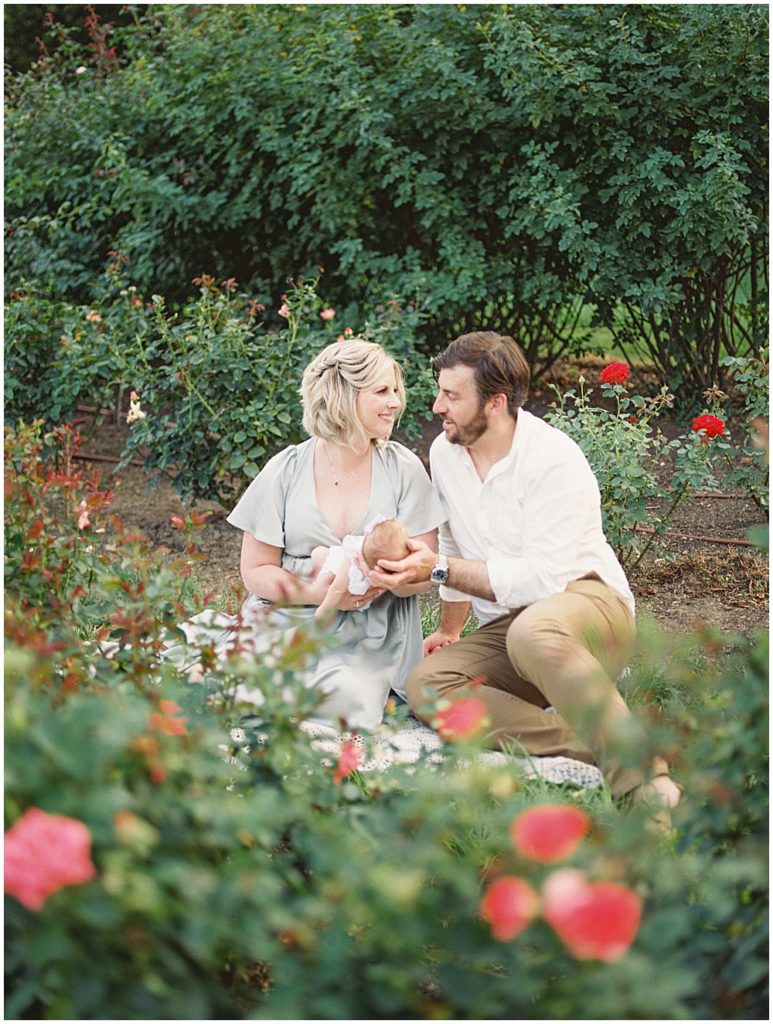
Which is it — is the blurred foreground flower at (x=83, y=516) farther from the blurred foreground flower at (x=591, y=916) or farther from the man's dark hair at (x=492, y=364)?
the blurred foreground flower at (x=591, y=916)

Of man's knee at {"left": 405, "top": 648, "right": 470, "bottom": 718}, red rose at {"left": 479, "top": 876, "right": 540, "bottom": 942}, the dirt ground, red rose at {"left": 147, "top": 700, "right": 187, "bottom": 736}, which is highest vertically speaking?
red rose at {"left": 479, "top": 876, "right": 540, "bottom": 942}

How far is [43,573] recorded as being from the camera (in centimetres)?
271

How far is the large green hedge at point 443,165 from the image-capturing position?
5.88 m

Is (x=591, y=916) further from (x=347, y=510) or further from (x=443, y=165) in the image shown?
(x=443, y=165)

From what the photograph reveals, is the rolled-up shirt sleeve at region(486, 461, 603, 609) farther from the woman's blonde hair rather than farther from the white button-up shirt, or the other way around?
the woman's blonde hair

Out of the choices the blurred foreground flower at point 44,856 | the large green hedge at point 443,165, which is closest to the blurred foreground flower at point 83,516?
the blurred foreground flower at point 44,856

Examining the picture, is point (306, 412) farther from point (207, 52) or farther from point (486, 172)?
point (207, 52)

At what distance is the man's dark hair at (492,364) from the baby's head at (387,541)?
478 millimetres

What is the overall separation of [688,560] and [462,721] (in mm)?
3354

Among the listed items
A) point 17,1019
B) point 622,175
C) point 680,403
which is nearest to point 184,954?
point 17,1019

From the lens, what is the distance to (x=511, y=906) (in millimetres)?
1349

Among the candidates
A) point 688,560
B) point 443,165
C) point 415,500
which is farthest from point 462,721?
point 443,165

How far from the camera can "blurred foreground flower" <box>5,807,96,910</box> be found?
137cm

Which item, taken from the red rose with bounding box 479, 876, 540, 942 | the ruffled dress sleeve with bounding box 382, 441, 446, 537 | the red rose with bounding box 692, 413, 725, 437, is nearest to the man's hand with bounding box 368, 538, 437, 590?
the ruffled dress sleeve with bounding box 382, 441, 446, 537
